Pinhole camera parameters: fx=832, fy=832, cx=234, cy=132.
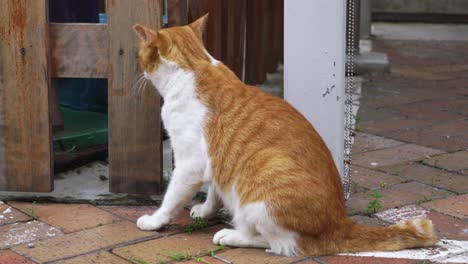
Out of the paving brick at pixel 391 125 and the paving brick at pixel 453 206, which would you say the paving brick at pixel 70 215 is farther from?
the paving brick at pixel 391 125

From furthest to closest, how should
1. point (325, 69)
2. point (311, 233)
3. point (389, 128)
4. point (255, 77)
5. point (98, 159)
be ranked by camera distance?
point (255, 77)
point (389, 128)
point (98, 159)
point (325, 69)
point (311, 233)

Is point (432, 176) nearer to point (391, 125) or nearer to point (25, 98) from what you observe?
point (391, 125)

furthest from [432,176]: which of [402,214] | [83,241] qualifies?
[83,241]

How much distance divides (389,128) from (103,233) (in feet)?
9.36

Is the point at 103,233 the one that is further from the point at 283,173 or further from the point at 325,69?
the point at 325,69

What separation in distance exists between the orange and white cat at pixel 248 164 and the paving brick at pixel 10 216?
0.62m

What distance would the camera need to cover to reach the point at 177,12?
14.2 ft

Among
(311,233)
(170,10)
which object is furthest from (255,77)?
(311,233)

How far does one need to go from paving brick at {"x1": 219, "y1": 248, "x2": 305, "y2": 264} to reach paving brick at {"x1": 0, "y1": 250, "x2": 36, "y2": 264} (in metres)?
0.84

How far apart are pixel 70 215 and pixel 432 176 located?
82.5 inches

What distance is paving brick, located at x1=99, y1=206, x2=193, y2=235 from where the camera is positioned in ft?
12.9

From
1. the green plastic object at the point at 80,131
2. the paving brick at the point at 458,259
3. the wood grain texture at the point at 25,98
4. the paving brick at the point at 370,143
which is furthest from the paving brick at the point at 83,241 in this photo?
the paving brick at the point at 370,143

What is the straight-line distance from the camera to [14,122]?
14.2 ft

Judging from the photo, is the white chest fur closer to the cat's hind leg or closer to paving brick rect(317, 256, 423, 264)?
the cat's hind leg
